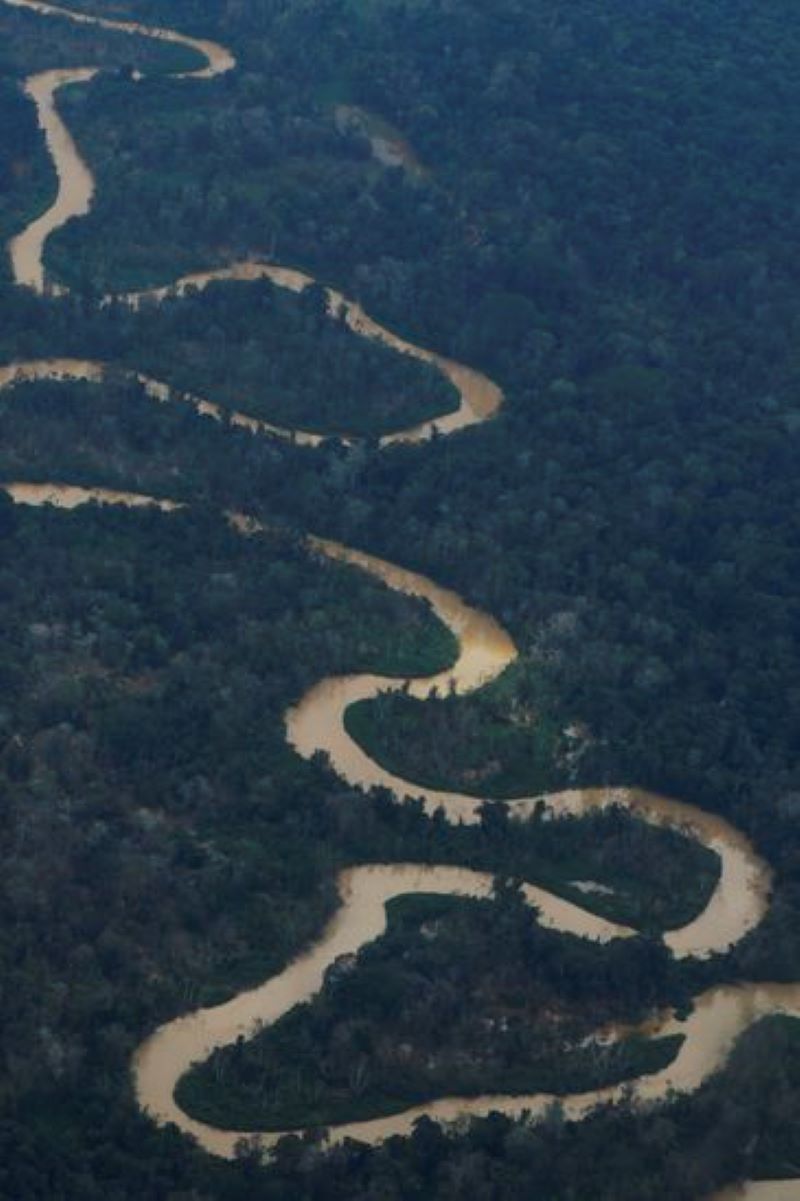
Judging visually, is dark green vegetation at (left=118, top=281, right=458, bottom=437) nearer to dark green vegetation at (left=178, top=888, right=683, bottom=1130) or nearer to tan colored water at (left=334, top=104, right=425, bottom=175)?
tan colored water at (left=334, top=104, right=425, bottom=175)

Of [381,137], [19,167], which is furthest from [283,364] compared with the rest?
[381,137]

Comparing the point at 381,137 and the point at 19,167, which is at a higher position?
the point at 381,137

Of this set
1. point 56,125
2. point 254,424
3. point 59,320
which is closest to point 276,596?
point 254,424

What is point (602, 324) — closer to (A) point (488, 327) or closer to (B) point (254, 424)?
(A) point (488, 327)

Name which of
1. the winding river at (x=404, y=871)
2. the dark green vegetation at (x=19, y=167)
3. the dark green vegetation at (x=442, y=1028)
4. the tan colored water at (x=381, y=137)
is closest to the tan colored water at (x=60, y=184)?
the winding river at (x=404, y=871)

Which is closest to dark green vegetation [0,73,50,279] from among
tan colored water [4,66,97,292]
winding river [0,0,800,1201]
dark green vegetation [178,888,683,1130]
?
tan colored water [4,66,97,292]

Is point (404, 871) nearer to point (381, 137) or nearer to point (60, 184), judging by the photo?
point (60, 184)

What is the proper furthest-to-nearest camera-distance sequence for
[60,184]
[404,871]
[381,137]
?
[381,137] → [60,184] → [404,871]

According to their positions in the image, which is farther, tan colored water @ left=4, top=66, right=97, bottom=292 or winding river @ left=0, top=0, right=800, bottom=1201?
tan colored water @ left=4, top=66, right=97, bottom=292

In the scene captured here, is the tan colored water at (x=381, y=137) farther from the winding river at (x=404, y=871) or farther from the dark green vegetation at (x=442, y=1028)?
the dark green vegetation at (x=442, y=1028)
